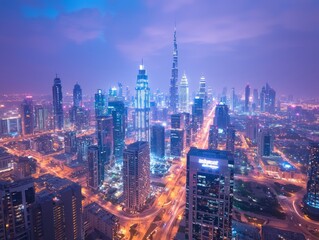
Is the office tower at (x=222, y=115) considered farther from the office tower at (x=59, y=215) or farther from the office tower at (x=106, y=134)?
the office tower at (x=59, y=215)

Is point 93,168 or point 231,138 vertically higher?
point 231,138

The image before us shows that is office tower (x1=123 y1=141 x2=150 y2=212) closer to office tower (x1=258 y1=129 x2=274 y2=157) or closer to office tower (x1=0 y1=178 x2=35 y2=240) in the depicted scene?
office tower (x1=0 y1=178 x2=35 y2=240)

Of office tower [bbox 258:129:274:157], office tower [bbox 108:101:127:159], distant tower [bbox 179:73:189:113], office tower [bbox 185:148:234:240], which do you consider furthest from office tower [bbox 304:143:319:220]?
distant tower [bbox 179:73:189:113]

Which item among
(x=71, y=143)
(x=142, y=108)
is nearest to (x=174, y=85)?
(x=142, y=108)

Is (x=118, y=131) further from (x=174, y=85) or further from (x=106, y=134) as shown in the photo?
(x=174, y=85)

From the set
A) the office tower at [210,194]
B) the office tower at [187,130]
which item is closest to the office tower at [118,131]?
the office tower at [187,130]

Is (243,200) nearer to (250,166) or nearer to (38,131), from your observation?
(250,166)

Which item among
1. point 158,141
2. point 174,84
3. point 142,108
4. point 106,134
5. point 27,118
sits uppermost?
point 174,84

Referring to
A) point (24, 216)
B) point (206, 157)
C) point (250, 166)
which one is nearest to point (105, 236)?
point (24, 216)
